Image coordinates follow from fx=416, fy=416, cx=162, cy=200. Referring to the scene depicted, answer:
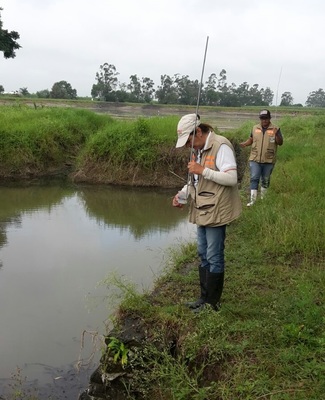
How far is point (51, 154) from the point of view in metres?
12.6

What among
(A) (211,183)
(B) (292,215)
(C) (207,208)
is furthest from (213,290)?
(B) (292,215)

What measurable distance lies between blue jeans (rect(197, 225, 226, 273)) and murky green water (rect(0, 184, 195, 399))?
1.27 metres

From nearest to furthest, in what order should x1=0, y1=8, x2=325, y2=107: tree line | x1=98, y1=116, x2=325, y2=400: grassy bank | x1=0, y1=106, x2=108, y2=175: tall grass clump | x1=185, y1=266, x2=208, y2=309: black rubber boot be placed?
x1=98, y1=116, x2=325, y2=400: grassy bank
x1=185, y1=266, x2=208, y2=309: black rubber boot
x1=0, y1=106, x2=108, y2=175: tall grass clump
x1=0, y1=8, x2=325, y2=107: tree line

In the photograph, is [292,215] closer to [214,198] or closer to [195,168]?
[214,198]

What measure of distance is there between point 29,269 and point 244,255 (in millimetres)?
2994

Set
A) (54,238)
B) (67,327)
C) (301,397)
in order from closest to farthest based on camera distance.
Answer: (301,397) → (67,327) → (54,238)

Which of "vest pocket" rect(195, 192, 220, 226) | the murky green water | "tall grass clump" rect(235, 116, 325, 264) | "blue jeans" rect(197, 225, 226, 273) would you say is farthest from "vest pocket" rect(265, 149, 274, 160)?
"vest pocket" rect(195, 192, 220, 226)

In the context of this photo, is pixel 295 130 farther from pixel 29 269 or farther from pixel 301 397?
pixel 301 397

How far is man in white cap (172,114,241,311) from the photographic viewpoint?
10.1ft

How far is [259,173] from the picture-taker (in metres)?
6.69

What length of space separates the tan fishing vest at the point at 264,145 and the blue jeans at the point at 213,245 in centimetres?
345

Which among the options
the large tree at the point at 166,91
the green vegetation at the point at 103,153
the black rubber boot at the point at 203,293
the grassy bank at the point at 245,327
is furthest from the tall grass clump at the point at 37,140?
the large tree at the point at 166,91

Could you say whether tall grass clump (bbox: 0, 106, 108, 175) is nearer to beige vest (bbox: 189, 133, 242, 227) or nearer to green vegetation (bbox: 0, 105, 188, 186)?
green vegetation (bbox: 0, 105, 188, 186)

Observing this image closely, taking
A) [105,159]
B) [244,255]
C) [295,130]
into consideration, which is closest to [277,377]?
[244,255]
